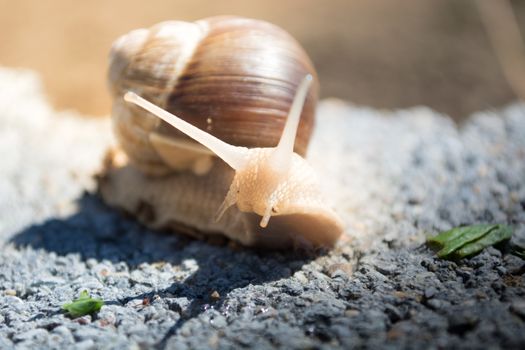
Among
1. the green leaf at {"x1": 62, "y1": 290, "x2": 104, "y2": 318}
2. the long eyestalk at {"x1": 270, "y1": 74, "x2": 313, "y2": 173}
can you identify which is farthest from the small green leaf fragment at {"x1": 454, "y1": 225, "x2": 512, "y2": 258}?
the green leaf at {"x1": 62, "y1": 290, "x2": 104, "y2": 318}

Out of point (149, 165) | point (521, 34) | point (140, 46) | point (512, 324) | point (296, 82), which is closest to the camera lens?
point (512, 324)

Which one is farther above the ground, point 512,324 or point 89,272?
point 512,324

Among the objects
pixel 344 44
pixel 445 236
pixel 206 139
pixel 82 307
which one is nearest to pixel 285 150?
pixel 206 139

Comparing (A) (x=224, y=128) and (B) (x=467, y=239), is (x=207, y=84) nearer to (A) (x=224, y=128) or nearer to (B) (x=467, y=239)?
(A) (x=224, y=128)

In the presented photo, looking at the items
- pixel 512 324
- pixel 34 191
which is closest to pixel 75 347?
pixel 512 324

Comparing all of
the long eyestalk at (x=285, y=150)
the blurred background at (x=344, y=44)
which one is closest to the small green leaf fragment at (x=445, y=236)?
the long eyestalk at (x=285, y=150)

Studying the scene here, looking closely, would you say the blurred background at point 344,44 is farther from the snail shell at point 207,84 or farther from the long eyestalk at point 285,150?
the long eyestalk at point 285,150

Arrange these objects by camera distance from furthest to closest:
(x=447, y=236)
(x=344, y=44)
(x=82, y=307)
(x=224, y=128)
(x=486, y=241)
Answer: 1. (x=344, y=44)
2. (x=224, y=128)
3. (x=447, y=236)
4. (x=486, y=241)
5. (x=82, y=307)

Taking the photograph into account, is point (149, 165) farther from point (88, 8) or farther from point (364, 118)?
point (88, 8)
